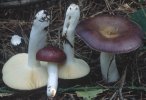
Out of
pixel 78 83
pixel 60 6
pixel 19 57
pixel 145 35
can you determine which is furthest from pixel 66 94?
pixel 60 6

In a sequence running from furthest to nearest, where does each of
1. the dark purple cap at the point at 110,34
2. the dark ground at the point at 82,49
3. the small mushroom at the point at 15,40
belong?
1. the small mushroom at the point at 15,40
2. the dark ground at the point at 82,49
3. the dark purple cap at the point at 110,34

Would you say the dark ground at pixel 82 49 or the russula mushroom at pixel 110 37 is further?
the dark ground at pixel 82 49

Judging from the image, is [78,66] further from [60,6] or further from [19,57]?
[60,6]

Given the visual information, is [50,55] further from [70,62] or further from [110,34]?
[110,34]

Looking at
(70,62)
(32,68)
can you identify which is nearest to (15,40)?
(32,68)

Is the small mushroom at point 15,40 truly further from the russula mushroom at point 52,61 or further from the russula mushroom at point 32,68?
the russula mushroom at point 52,61

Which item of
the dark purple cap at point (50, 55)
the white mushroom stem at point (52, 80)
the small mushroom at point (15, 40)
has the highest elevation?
the small mushroom at point (15, 40)

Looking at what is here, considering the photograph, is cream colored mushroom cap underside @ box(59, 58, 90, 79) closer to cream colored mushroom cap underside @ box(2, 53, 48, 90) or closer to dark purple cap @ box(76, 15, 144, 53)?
cream colored mushroom cap underside @ box(2, 53, 48, 90)

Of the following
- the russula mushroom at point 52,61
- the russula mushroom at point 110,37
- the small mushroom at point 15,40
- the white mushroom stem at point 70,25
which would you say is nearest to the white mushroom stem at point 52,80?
the russula mushroom at point 52,61
